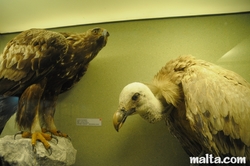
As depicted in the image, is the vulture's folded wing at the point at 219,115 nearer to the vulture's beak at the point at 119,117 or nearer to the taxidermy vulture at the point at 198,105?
the taxidermy vulture at the point at 198,105

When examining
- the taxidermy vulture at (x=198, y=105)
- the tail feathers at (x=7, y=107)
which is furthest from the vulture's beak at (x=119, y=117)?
the tail feathers at (x=7, y=107)

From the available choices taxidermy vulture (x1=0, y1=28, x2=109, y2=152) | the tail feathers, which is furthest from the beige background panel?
the tail feathers

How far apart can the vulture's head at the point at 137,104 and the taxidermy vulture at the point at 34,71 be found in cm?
38

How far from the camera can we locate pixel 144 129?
1.36 metres

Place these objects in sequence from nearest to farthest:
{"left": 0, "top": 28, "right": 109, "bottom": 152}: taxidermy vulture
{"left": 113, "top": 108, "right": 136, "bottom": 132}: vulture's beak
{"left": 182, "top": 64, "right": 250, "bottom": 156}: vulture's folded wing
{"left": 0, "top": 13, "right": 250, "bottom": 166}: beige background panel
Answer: {"left": 182, "top": 64, "right": 250, "bottom": 156}: vulture's folded wing < {"left": 113, "top": 108, "right": 136, "bottom": 132}: vulture's beak < {"left": 0, "top": 28, "right": 109, "bottom": 152}: taxidermy vulture < {"left": 0, "top": 13, "right": 250, "bottom": 166}: beige background panel

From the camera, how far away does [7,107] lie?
3.89 ft

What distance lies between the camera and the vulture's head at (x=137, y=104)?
106 centimetres

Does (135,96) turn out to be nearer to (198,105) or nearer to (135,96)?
(135,96)

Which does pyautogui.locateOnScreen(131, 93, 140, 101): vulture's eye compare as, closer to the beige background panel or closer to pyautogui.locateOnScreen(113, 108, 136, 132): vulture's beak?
pyautogui.locateOnScreen(113, 108, 136, 132): vulture's beak

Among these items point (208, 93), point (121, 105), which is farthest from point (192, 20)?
point (121, 105)

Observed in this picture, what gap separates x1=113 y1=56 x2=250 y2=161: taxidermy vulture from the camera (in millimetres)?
926

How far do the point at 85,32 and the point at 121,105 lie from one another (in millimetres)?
522

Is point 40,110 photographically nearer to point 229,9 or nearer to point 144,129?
point 144,129

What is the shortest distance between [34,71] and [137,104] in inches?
21.2
